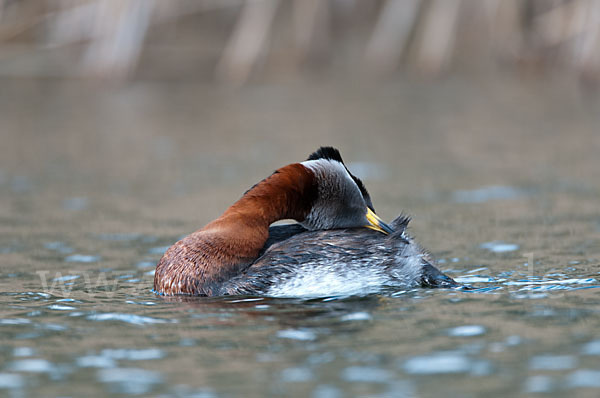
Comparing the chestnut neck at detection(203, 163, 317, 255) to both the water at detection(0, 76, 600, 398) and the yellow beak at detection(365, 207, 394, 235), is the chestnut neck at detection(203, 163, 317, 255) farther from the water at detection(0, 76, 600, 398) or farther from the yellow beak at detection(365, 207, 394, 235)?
→ the water at detection(0, 76, 600, 398)

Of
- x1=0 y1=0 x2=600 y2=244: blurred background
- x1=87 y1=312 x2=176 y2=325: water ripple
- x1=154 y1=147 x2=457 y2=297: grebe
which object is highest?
x1=0 y1=0 x2=600 y2=244: blurred background

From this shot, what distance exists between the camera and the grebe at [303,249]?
6340 mm

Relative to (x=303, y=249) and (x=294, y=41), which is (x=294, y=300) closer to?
(x=303, y=249)

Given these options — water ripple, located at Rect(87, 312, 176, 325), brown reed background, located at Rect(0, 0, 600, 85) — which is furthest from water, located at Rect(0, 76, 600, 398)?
brown reed background, located at Rect(0, 0, 600, 85)

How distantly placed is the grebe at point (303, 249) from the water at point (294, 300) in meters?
0.18

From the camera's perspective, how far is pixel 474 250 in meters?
7.93

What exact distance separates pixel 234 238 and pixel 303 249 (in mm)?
471

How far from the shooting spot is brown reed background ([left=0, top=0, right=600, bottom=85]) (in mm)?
16234

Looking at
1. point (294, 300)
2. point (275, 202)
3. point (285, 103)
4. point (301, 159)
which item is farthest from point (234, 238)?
point (285, 103)

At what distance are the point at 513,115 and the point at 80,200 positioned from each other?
6.97m

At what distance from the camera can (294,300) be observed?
6.21m

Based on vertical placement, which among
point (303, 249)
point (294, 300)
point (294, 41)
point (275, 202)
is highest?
point (294, 41)

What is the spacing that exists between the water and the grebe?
18 centimetres

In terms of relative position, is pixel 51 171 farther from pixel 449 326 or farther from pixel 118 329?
pixel 449 326
